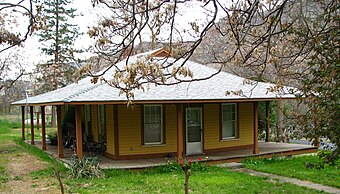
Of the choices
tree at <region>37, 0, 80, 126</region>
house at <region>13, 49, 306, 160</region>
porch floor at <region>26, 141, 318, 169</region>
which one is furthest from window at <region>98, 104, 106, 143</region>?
tree at <region>37, 0, 80, 126</region>

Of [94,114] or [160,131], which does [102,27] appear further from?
[94,114]

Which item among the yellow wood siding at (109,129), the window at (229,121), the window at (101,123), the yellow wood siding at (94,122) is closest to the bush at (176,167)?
the yellow wood siding at (109,129)

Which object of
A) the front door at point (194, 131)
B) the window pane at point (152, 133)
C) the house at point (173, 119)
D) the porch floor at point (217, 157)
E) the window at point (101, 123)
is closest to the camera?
the porch floor at point (217, 157)

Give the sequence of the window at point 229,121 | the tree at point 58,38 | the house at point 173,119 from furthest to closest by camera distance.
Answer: the tree at point 58,38 → the window at point 229,121 → the house at point 173,119

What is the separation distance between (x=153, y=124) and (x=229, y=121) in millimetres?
3217

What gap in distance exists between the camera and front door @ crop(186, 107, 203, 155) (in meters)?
13.3

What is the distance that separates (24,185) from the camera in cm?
976

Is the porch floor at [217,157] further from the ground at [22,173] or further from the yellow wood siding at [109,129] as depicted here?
the ground at [22,173]

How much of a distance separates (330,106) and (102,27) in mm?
3783

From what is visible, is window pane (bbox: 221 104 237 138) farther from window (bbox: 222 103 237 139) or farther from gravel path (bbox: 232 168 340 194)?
gravel path (bbox: 232 168 340 194)

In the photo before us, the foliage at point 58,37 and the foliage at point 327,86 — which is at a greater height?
the foliage at point 58,37

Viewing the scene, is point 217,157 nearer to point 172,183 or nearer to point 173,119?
point 173,119

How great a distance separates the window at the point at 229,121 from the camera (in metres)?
14.3

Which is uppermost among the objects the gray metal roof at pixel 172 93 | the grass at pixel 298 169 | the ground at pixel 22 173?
the gray metal roof at pixel 172 93
